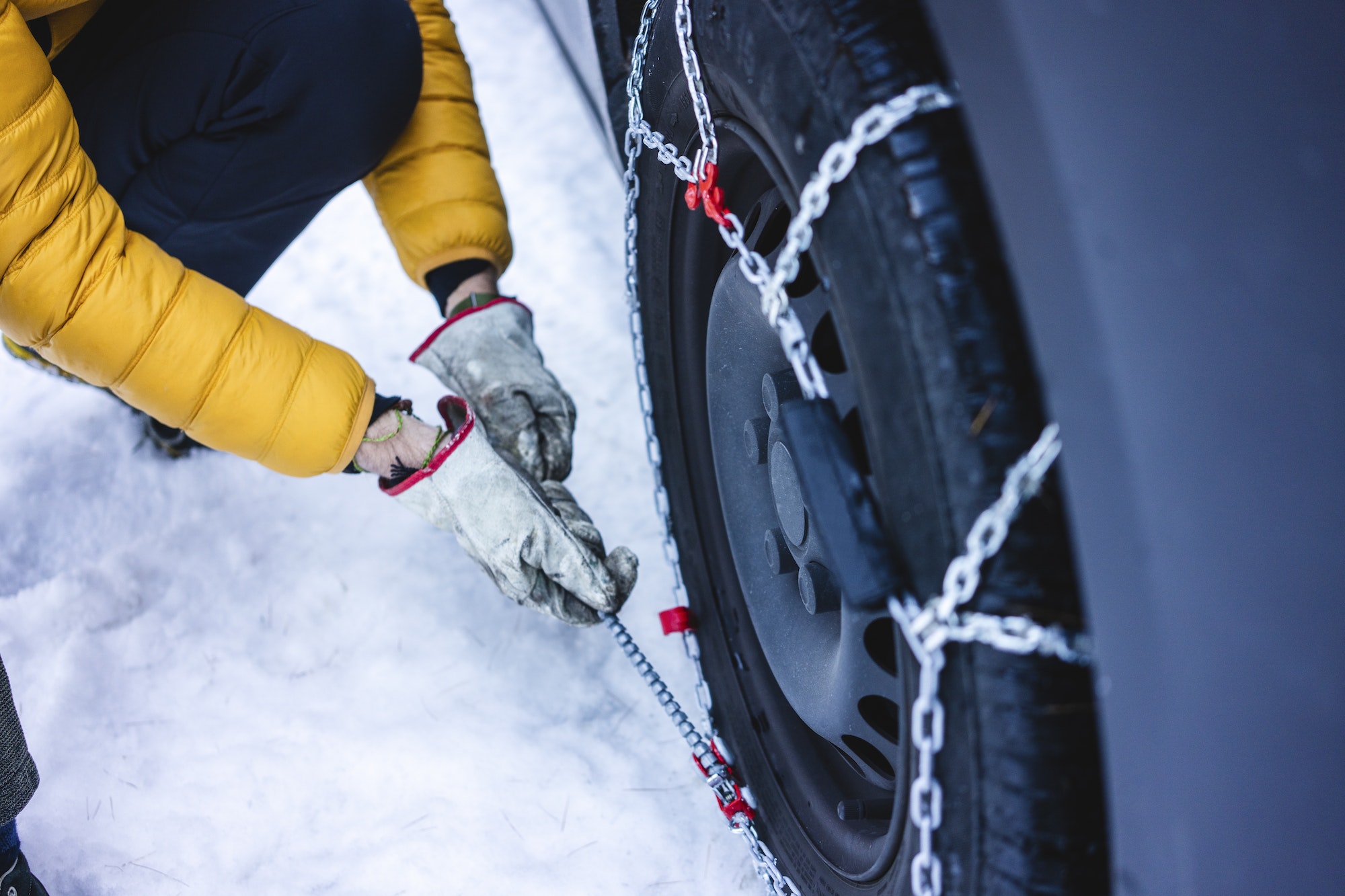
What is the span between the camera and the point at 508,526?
1.06 m

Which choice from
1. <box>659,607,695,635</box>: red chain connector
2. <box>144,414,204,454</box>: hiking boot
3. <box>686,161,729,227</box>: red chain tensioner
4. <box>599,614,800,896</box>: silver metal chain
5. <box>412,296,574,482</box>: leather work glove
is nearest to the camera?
<box>686,161,729,227</box>: red chain tensioner

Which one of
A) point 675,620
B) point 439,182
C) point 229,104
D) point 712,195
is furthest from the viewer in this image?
point 439,182

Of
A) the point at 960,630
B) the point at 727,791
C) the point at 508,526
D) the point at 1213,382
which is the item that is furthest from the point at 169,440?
the point at 1213,382

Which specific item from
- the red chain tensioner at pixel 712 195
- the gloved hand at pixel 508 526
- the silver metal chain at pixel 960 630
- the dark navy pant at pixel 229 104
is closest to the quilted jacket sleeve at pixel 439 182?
the dark navy pant at pixel 229 104

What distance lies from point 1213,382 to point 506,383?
0.94 meters

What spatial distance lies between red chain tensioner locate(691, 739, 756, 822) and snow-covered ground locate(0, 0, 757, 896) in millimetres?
157

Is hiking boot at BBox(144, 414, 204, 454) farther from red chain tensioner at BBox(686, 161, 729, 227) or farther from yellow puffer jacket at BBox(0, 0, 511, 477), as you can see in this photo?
red chain tensioner at BBox(686, 161, 729, 227)

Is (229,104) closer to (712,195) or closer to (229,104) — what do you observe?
(229,104)

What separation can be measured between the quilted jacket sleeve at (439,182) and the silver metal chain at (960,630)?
967 mm

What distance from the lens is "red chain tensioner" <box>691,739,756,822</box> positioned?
93 centimetres

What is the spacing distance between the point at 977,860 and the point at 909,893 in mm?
104

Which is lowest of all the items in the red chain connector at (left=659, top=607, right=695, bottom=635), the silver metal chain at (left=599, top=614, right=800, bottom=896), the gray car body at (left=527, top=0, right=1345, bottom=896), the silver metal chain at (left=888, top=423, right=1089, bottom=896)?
the silver metal chain at (left=599, top=614, right=800, bottom=896)

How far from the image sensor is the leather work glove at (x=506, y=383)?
1.20m

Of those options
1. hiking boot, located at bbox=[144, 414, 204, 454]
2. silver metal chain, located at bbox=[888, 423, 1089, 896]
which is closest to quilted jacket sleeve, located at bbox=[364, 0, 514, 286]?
hiking boot, located at bbox=[144, 414, 204, 454]
